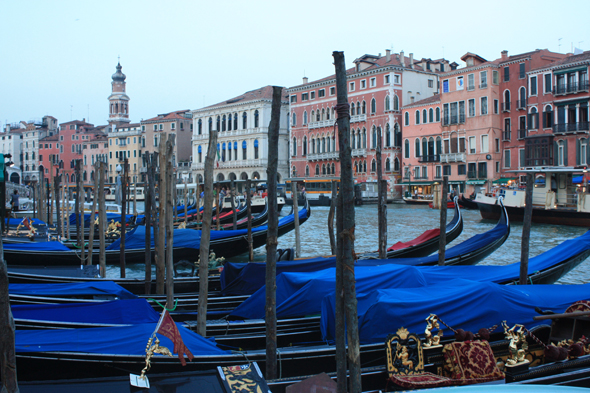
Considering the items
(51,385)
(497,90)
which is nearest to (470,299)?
(51,385)

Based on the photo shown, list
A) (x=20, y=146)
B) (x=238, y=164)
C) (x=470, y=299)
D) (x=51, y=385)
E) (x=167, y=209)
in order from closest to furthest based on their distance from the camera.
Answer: (x=51, y=385), (x=470, y=299), (x=167, y=209), (x=238, y=164), (x=20, y=146)

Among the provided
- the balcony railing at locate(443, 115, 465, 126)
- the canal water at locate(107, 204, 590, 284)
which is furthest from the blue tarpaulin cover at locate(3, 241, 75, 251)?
the balcony railing at locate(443, 115, 465, 126)

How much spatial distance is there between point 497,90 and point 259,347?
22727mm

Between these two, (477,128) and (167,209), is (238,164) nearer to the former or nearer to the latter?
(477,128)

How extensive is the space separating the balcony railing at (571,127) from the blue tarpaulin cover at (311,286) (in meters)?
18.3

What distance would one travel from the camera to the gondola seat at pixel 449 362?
3094mm

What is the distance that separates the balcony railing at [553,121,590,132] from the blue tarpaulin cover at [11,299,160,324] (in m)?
20.1

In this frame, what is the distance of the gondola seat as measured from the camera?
3.09 m

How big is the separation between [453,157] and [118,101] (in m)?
35.9

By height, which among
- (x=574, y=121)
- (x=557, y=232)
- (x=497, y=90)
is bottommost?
(x=557, y=232)

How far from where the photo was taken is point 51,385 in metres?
2.88

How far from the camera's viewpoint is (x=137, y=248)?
8867 mm

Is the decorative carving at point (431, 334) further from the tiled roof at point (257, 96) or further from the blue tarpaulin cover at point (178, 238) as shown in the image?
the tiled roof at point (257, 96)

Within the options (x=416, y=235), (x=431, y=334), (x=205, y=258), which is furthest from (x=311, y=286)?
(x=416, y=235)
